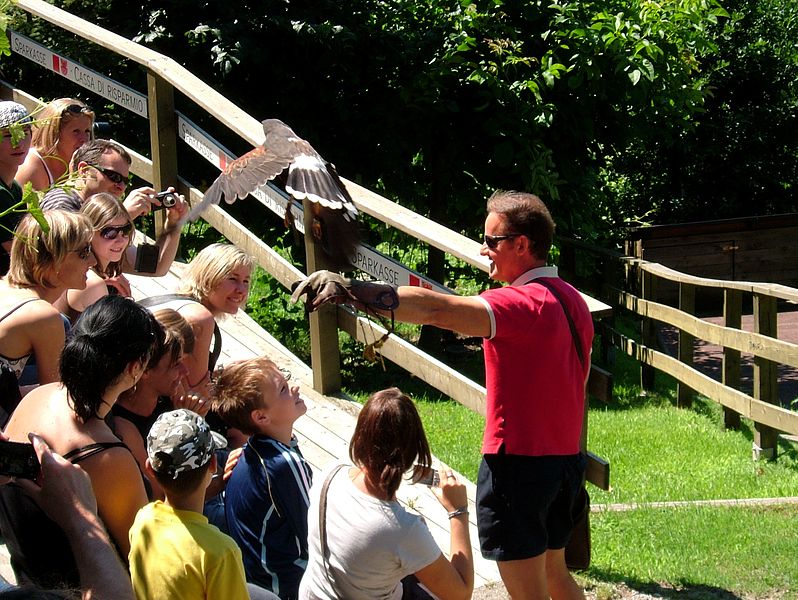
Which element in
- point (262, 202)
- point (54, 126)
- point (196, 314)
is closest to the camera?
point (196, 314)

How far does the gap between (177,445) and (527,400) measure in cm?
131

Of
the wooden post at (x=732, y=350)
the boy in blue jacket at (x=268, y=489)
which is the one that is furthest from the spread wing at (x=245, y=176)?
the wooden post at (x=732, y=350)

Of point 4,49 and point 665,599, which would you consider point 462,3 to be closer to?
point 665,599

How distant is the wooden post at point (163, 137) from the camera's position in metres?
6.89

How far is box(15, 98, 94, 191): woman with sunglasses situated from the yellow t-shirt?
9.21 feet

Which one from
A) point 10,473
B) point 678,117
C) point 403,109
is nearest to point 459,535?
point 10,473

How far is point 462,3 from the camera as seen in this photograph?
328 inches

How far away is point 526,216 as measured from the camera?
Answer: 3.54 m

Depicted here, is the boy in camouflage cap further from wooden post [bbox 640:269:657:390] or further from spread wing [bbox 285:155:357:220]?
wooden post [bbox 640:269:657:390]

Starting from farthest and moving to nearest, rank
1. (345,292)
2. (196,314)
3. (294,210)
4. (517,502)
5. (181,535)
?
Result: 1. (294,210)
2. (196,314)
3. (517,502)
4. (345,292)
5. (181,535)

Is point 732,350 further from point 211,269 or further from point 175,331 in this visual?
point 175,331

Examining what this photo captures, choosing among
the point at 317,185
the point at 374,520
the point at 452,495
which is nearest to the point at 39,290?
the point at 317,185

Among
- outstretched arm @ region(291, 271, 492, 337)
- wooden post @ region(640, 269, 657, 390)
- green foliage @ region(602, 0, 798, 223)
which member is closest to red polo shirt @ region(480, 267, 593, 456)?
outstretched arm @ region(291, 271, 492, 337)

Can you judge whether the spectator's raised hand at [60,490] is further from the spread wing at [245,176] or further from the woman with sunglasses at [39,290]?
the spread wing at [245,176]
